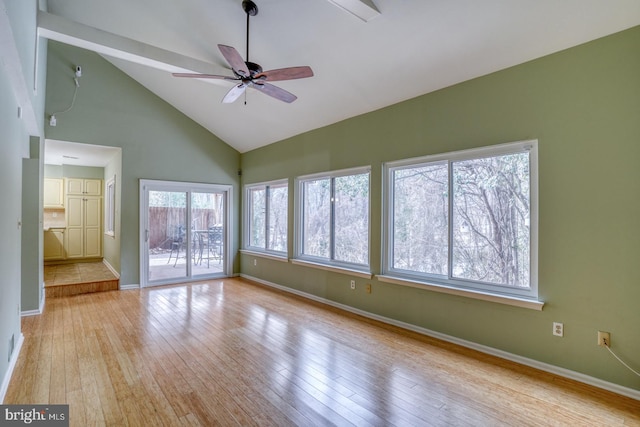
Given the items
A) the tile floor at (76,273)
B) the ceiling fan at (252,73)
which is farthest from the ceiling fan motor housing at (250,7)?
the tile floor at (76,273)

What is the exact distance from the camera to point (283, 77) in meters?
3.01

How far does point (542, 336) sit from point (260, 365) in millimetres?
2588

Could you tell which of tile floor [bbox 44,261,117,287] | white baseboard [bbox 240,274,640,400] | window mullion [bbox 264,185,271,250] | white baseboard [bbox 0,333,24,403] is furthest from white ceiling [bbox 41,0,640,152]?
tile floor [bbox 44,261,117,287]

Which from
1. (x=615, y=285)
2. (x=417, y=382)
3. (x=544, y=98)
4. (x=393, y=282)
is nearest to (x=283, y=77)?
(x=544, y=98)

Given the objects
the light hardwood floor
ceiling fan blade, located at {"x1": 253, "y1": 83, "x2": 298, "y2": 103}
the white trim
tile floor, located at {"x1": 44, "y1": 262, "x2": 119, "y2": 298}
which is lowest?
the light hardwood floor

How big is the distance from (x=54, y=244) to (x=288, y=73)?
8.03 m

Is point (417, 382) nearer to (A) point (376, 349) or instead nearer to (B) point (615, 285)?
(A) point (376, 349)

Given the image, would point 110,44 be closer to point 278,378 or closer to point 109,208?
point 278,378

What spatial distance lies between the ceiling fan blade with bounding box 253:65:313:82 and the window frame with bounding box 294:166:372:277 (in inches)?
70.3

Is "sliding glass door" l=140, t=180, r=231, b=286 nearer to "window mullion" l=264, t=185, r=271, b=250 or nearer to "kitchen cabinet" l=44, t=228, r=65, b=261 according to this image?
"window mullion" l=264, t=185, r=271, b=250

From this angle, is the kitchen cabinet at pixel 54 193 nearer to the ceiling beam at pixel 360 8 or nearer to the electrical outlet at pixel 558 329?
the ceiling beam at pixel 360 8

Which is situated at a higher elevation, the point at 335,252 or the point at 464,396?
the point at 335,252

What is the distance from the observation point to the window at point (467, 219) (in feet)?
9.91

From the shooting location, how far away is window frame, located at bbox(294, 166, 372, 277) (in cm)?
441
